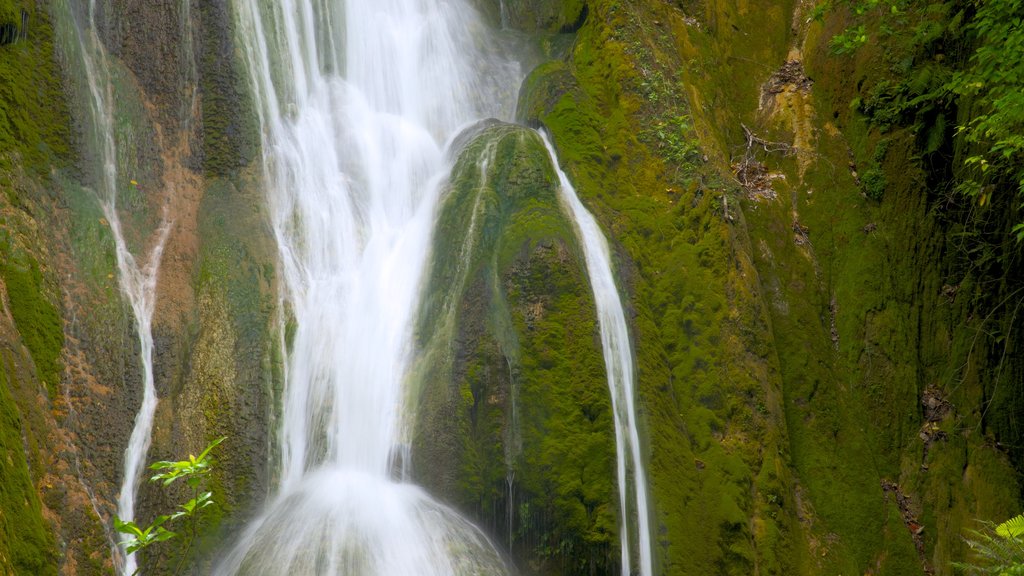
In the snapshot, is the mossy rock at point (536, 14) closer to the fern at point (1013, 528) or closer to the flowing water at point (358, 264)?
the flowing water at point (358, 264)

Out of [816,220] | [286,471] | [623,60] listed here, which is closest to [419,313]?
[286,471]

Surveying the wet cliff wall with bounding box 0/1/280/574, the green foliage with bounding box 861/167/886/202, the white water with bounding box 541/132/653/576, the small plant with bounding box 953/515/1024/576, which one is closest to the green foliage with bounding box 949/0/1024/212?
the green foliage with bounding box 861/167/886/202

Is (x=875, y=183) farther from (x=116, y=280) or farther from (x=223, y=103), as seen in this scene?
(x=116, y=280)

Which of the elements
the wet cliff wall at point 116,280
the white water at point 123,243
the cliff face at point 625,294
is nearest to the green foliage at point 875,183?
the cliff face at point 625,294

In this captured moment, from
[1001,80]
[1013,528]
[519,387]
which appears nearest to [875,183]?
[1001,80]

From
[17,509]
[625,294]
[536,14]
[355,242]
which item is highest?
[536,14]

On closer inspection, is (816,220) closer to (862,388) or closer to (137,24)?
(862,388)
